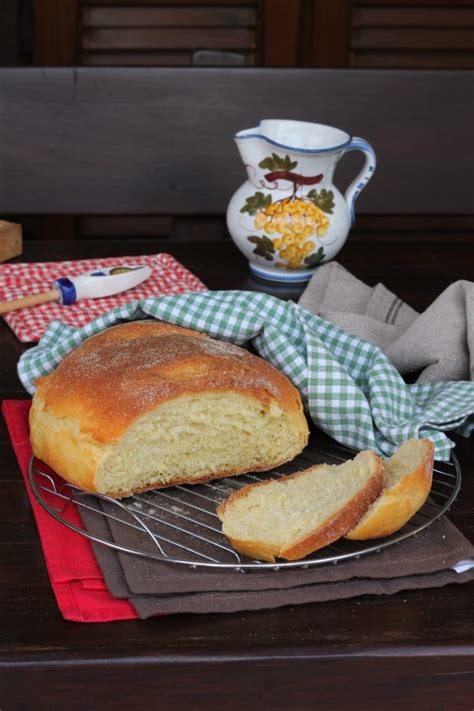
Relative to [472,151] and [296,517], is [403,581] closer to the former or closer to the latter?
[296,517]

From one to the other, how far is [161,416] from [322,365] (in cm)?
22

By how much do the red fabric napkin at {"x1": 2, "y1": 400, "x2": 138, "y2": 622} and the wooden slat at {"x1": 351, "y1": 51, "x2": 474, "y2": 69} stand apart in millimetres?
2331

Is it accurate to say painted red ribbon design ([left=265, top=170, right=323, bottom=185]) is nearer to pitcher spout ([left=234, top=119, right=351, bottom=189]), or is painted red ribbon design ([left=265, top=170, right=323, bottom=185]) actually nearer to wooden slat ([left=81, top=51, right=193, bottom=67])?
pitcher spout ([left=234, top=119, right=351, bottom=189])

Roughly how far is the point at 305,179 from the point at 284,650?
33.6 inches

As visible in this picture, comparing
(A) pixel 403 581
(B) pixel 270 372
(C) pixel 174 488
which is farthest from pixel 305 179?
(A) pixel 403 581

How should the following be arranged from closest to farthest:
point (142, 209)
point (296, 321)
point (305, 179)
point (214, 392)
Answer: point (214, 392) < point (296, 321) < point (305, 179) < point (142, 209)

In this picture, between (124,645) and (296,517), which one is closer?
(124,645)

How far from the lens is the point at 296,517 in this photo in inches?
31.8

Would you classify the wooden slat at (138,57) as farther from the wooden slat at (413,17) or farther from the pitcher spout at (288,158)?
the pitcher spout at (288,158)

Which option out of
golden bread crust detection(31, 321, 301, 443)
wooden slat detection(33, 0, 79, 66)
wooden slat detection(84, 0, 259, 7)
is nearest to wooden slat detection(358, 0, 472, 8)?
wooden slat detection(84, 0, 259, 7)

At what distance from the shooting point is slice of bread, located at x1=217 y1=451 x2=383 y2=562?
0.77 metres

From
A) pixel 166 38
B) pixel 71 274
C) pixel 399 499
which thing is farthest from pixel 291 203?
pixel 166 38

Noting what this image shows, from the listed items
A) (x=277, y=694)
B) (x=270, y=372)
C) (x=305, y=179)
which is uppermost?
(x=305, y=179)

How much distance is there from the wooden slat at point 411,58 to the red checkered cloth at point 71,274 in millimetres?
1635
